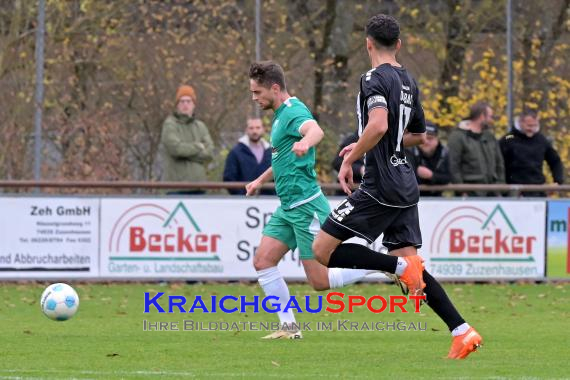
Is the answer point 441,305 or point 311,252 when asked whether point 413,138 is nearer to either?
point 441,305

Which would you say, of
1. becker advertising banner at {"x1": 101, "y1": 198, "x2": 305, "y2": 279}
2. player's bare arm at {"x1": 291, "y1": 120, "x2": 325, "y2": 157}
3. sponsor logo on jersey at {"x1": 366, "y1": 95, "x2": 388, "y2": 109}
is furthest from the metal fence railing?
sponsor logo on jersey at {"x1": 366, "y1": 95, "x2": 388, "y2": 109}

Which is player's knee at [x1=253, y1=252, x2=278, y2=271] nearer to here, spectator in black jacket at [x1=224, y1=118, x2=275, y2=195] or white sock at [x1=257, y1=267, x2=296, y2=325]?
white sock at [x1=257, y1=267, x2=296, y2=325]

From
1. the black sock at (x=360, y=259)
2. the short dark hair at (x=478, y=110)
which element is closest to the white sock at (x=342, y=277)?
the black sock at (x=360, y=259)

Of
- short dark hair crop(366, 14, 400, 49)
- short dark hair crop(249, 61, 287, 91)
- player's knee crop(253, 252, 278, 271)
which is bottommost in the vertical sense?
player's knee crop(253, 252, 278, 271)

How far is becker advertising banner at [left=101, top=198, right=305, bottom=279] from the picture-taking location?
16031mm

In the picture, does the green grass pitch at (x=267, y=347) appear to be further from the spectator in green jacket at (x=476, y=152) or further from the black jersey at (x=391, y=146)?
the spectator in green jacket at (x=476, y=152)

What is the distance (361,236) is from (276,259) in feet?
5.39

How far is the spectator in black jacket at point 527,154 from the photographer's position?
17.0m

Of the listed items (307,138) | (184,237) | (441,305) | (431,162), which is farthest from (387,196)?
(431,162)

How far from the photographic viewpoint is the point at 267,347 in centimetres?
980

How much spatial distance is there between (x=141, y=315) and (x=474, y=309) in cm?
339

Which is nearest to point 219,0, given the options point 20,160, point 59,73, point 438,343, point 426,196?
point 59,73

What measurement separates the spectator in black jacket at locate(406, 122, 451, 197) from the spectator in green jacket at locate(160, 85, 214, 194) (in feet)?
8.53

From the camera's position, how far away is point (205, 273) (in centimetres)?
1614
